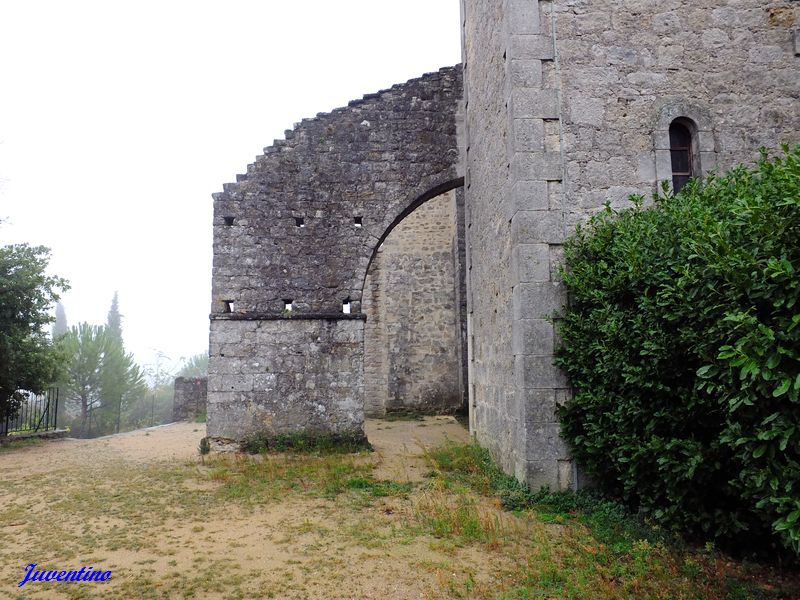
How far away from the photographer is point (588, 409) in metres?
5.10

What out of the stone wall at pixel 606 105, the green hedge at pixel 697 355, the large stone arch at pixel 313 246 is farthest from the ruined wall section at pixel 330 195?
the green hedge at pixel 697 355

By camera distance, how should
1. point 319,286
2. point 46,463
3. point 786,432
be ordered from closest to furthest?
point 786,432, point 46,463, point 319,286

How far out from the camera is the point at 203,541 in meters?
4.72

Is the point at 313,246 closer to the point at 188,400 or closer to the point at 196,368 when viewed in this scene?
the point at 188,400

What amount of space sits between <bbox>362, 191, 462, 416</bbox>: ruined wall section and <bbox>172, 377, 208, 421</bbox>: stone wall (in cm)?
559

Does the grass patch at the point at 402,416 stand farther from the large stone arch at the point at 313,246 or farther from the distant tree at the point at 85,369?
the distant tree at the point at 85,369

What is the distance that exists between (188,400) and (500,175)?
541 inches

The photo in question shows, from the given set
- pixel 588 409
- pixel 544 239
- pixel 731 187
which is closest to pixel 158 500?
pixel 588 409

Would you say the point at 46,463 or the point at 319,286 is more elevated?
the point at 319,286

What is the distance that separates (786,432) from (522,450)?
9.97 ft

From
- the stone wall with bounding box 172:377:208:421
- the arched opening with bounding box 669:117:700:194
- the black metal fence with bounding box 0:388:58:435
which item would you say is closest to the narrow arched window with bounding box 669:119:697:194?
the arched opening with bounding box 669:117:700:194

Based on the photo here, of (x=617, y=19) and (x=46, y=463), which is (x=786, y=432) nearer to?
(x=617, y=19)


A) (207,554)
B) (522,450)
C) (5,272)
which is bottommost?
(207,554)
